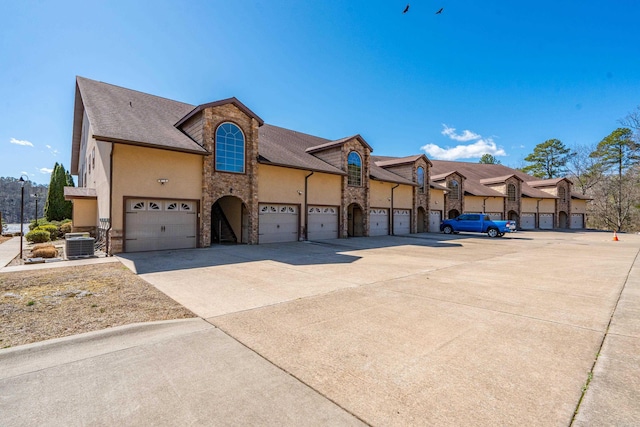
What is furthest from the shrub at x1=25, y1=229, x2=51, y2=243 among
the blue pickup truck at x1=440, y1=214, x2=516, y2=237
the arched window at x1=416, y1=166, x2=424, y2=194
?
the blue pickup truck at x1=440, y1=214, x2=516, y2=237

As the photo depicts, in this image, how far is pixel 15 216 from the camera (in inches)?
2758

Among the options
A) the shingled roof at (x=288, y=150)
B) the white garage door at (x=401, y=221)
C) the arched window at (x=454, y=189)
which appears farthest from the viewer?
the arched window at (x=454, y=189)

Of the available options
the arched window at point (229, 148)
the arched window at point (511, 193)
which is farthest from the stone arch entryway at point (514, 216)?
the arched window at point (229, 148)

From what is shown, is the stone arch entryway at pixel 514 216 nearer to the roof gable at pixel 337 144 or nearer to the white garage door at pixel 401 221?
the white garage door at pixel 401 221

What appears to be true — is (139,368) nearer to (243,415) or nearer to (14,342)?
(243,415)

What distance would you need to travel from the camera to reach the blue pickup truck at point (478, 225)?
2395 centimetres

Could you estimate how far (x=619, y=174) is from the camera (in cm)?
4069

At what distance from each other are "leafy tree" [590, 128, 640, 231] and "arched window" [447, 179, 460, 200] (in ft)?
87.9

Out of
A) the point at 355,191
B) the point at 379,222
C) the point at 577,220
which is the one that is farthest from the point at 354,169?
the point at 577,220

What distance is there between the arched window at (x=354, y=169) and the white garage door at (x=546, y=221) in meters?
29.5

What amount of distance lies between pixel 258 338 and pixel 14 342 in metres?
3.25

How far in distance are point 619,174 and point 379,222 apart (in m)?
40.0

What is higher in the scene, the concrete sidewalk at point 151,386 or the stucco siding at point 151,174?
the stucco siding at point 151,174

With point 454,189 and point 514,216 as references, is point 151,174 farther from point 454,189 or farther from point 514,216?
point 514,216
